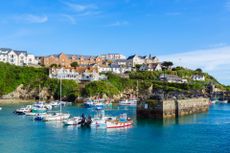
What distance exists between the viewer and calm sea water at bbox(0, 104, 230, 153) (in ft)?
132

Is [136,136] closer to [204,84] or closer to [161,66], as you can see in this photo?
[204,84]

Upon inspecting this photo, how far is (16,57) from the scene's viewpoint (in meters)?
130

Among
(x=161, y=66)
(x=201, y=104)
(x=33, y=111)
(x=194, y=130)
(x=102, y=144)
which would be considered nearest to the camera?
(x=102, y=144)

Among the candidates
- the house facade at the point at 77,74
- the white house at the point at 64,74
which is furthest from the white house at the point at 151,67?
the white house at the point at 64,74

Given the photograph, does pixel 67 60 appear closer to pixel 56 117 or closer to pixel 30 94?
pixel 30 94

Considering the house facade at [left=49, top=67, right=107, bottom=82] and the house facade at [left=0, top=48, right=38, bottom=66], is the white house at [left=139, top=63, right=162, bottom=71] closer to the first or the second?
the house facade at [left=49, top=67, right=107, bottom=82]

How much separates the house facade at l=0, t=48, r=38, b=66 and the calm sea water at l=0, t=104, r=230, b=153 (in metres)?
69.5

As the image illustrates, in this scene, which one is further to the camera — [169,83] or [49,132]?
[169,83]

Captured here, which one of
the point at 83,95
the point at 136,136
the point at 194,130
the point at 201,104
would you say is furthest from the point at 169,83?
the point at 136,136

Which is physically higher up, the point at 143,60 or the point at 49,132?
the point at 143,60

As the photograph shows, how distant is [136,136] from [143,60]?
125 metres

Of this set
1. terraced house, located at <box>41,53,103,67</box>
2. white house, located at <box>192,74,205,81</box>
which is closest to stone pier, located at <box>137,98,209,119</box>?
terraced house, located at <box>41,53,103,67</box>

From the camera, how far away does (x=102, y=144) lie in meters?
42.7

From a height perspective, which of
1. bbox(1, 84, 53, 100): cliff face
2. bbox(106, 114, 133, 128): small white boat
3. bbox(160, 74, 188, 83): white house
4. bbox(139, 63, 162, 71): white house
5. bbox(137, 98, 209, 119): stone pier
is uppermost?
bbox(139, 63, 162, 71): white house
